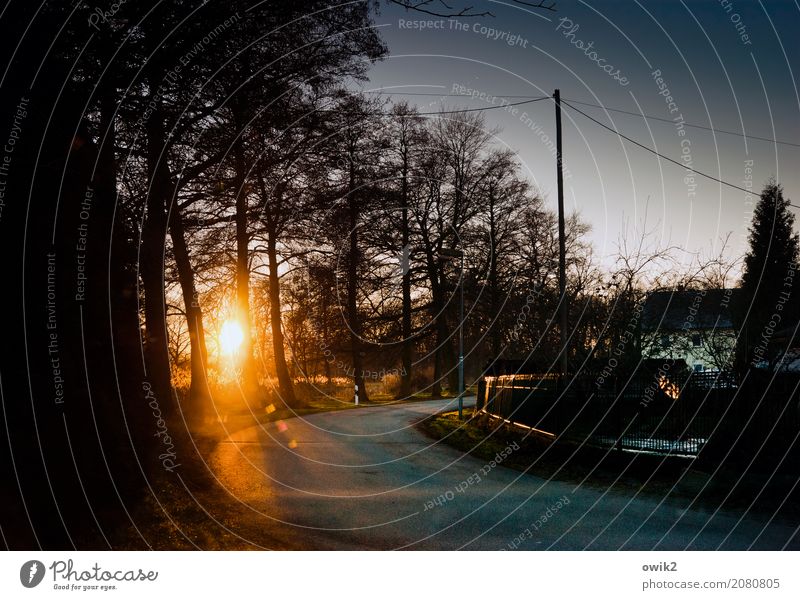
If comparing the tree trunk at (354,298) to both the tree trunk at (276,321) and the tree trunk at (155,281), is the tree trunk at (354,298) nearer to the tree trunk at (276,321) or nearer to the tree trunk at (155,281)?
the tree trunk at (276,321)

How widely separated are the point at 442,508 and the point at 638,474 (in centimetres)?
440

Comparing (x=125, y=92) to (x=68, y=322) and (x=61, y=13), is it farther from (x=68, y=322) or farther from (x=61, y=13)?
(x=68, y=322)

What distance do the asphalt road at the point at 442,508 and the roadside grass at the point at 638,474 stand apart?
0.45 meters

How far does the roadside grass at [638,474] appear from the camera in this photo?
33.4 feet

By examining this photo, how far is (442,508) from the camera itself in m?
9.93

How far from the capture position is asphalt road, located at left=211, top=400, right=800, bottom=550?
811 cm

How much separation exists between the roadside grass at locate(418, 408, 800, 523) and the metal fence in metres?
0.39

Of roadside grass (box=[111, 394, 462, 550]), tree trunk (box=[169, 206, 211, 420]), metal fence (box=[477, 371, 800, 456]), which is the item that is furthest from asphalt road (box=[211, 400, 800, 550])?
tree trunk (box=[169, 206, 211, 420])

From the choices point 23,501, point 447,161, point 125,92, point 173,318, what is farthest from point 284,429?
point 447,161

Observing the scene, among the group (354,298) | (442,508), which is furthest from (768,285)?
(442,508)

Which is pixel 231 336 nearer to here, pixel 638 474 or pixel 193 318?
pixel 193 318

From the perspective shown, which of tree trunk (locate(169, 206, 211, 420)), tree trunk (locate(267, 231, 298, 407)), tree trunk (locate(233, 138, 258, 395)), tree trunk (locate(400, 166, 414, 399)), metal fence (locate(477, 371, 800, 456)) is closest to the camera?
metal fence (locate(477, 371, 800, 456))

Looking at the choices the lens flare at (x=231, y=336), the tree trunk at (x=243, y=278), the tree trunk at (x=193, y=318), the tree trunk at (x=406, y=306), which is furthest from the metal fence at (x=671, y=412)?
the tree trunk at (x=406, y=306)

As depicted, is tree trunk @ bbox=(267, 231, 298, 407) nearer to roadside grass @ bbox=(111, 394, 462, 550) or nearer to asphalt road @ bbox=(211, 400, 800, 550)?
asphalt road @ bbox=(211, 400, 800, 550)
